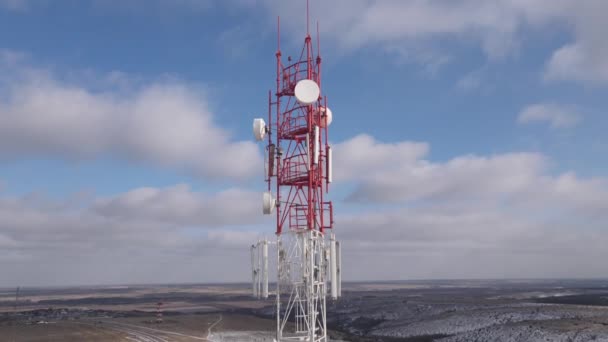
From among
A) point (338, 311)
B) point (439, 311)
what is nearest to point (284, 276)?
point (439, 311)

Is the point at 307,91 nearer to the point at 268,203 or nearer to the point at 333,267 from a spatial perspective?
the point at 268,203

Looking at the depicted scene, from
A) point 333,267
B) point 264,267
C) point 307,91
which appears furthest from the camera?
point 264,267

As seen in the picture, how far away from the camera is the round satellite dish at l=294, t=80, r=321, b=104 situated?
23016 millimetres

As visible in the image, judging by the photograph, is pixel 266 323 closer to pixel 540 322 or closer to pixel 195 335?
pixel 195 335

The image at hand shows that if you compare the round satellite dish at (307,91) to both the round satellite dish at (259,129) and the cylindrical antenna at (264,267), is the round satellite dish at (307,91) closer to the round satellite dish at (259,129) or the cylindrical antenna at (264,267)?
the round satellite dish at (259,129)

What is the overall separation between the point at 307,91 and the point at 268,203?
215 inches

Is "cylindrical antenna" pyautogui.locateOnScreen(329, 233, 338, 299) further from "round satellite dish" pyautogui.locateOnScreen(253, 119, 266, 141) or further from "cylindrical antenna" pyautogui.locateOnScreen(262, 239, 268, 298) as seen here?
"round satellite dish" pyautogui.locateOnScreen(253, 119, 266, 141)

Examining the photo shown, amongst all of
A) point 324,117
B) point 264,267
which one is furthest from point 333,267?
point 324,117

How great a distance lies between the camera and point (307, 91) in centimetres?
2314

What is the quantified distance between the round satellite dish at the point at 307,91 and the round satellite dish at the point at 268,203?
15.2 ft

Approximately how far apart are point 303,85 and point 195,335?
1739 inches

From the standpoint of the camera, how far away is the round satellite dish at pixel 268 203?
23703mm

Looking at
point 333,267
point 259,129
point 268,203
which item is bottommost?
point 333,267

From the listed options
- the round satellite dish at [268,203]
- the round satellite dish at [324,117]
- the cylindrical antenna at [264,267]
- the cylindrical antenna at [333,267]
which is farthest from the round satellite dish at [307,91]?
the cylindrical antenna at [264,267]
